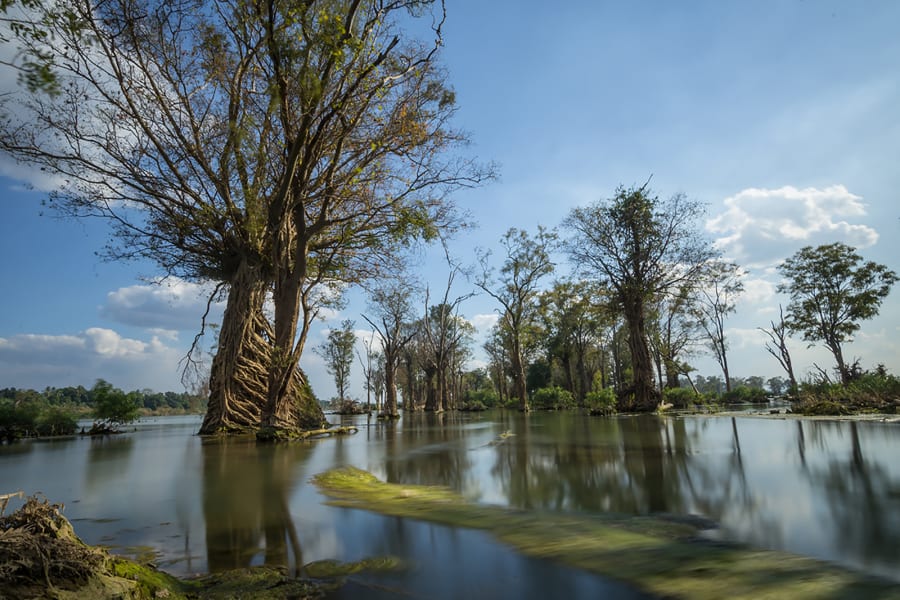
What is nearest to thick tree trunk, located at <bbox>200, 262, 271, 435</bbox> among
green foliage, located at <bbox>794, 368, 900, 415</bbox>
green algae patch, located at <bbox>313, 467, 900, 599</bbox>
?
green algae patch, located at <bbox>313, 467, 900, 599</bbox>

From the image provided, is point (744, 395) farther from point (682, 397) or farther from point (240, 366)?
point (240, 366)

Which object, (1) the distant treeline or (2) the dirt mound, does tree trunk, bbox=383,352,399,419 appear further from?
(2) the dirt mound

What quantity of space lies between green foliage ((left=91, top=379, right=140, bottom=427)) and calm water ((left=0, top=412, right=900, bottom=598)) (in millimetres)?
10051

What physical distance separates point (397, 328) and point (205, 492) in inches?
1127

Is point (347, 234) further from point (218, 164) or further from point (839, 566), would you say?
point (839, 566)

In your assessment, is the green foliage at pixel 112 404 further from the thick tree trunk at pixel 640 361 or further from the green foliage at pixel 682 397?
the green foliage at pixel 682 397

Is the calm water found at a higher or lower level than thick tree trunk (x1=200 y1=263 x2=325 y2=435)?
lower

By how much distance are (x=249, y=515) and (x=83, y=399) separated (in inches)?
2778

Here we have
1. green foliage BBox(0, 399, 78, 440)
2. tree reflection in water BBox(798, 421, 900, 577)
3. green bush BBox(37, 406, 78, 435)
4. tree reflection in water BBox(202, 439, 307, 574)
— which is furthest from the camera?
green bush BBox(37, 406, 78, 435)

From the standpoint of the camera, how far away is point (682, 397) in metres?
25.7

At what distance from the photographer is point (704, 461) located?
5.12 meters

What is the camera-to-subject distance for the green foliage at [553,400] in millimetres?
37250

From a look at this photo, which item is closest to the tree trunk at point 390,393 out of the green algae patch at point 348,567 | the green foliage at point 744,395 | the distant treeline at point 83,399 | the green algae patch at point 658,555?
the distant treeline at point 83,399

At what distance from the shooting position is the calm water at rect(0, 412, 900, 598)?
2.18 metres
